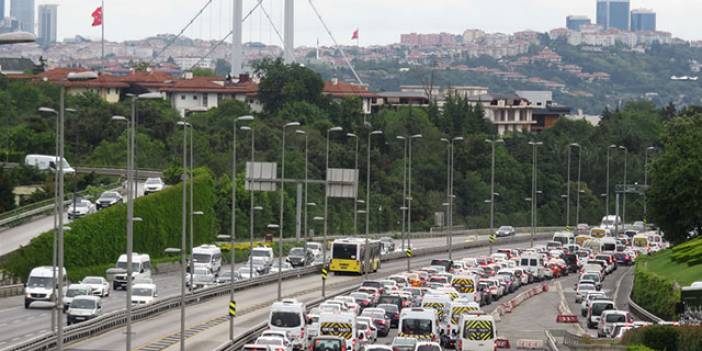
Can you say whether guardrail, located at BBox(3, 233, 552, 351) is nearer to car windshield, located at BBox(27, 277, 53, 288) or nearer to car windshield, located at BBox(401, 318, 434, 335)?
car windshield, located at BBox(27, 277, 53, 288)

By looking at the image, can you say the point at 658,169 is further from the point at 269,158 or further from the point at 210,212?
the point at 269,158

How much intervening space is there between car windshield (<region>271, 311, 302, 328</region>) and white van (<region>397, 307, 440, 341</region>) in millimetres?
3544

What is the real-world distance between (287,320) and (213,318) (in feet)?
31.6

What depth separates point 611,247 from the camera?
119438 millimetres

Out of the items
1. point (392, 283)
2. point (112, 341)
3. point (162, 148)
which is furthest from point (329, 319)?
point (162, 148)

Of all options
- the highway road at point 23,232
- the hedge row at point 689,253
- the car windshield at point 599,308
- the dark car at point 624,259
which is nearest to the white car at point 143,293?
the highway road at point 23,232

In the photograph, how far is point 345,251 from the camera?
95125 millimetres

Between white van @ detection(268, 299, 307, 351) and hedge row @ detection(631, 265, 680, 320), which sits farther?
hedge row @ detection(631, 265, 680, 320)

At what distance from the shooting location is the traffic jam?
58.2m

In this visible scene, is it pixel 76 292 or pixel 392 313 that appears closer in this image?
pixel 392 313

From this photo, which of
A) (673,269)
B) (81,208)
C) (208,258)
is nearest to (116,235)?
(208,258)

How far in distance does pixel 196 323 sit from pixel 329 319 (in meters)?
10.2

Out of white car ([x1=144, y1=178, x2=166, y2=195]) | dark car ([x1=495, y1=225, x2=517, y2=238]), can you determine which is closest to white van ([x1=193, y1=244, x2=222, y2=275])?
white car ([x1=144, y1=178, x2=166, y2=195])

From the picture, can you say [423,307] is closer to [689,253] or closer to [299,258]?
[689,253]
